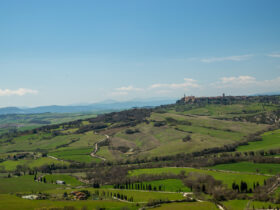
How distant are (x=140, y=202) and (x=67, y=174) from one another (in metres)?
75.9

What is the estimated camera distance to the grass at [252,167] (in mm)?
138125

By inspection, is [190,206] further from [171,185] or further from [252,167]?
[252,167]

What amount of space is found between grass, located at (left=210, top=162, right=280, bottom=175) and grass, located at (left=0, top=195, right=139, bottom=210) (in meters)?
69.1

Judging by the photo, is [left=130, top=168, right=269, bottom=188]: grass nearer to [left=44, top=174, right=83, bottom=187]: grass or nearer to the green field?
the green field

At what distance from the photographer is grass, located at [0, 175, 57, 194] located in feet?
461

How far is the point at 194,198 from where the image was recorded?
115 meters

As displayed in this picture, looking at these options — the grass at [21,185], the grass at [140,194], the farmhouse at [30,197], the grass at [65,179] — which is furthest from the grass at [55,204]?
the grass at [65,179]

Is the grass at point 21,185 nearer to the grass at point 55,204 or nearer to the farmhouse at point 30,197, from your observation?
the farmhouse at point 30,197

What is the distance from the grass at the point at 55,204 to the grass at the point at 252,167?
69.1 m

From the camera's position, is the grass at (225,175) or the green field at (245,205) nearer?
the green field at (245,205)

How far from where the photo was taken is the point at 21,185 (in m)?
148

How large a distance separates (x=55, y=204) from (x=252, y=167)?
10198cm

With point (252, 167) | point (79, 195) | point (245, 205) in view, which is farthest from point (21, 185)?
point (252, 167)

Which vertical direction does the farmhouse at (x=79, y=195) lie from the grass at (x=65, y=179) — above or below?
above
